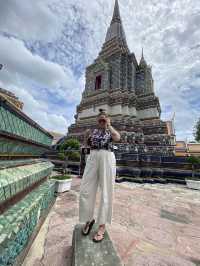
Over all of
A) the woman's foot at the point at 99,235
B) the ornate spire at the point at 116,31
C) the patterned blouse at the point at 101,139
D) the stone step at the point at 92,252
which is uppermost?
the ornate spire at the point at 116,31

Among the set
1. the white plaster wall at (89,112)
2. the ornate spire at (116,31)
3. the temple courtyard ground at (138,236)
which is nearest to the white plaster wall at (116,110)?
the white plaster wall at (89,112)

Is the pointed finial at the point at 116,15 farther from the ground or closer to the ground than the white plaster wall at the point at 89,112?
farther from the ground

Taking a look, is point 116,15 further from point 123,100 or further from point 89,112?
point 89,112

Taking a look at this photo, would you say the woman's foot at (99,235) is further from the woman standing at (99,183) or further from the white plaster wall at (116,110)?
the white plaster wall at (116,110)

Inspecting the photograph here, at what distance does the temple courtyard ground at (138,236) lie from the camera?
1.53m

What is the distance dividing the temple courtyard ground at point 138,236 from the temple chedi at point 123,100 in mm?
9658

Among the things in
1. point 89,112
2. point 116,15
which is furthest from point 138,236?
point 116,15

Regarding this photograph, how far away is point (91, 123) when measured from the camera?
52.5ft

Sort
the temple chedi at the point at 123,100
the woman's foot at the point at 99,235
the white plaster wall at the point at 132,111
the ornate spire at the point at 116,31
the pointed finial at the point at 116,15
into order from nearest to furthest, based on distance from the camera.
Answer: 1. the woman's foot at the point at 99,235
2. the temple chedi at the point at 123,100
3. the white plaster wall at the point at 132,111
4. the ornate spire at the point at 116,31
5. the pointed finial at the point at 116,15

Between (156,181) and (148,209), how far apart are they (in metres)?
4.65

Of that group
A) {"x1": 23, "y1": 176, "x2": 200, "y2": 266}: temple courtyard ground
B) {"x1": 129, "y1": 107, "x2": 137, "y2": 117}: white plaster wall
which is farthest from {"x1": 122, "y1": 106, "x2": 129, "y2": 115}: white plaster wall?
{"x1": 23, "y1": 176, "x2": 200, "y2": 266}: temple courtyard ground

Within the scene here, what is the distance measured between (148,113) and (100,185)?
16484mm

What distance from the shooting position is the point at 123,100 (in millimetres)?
15820

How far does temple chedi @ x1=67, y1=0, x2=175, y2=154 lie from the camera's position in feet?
45.7
